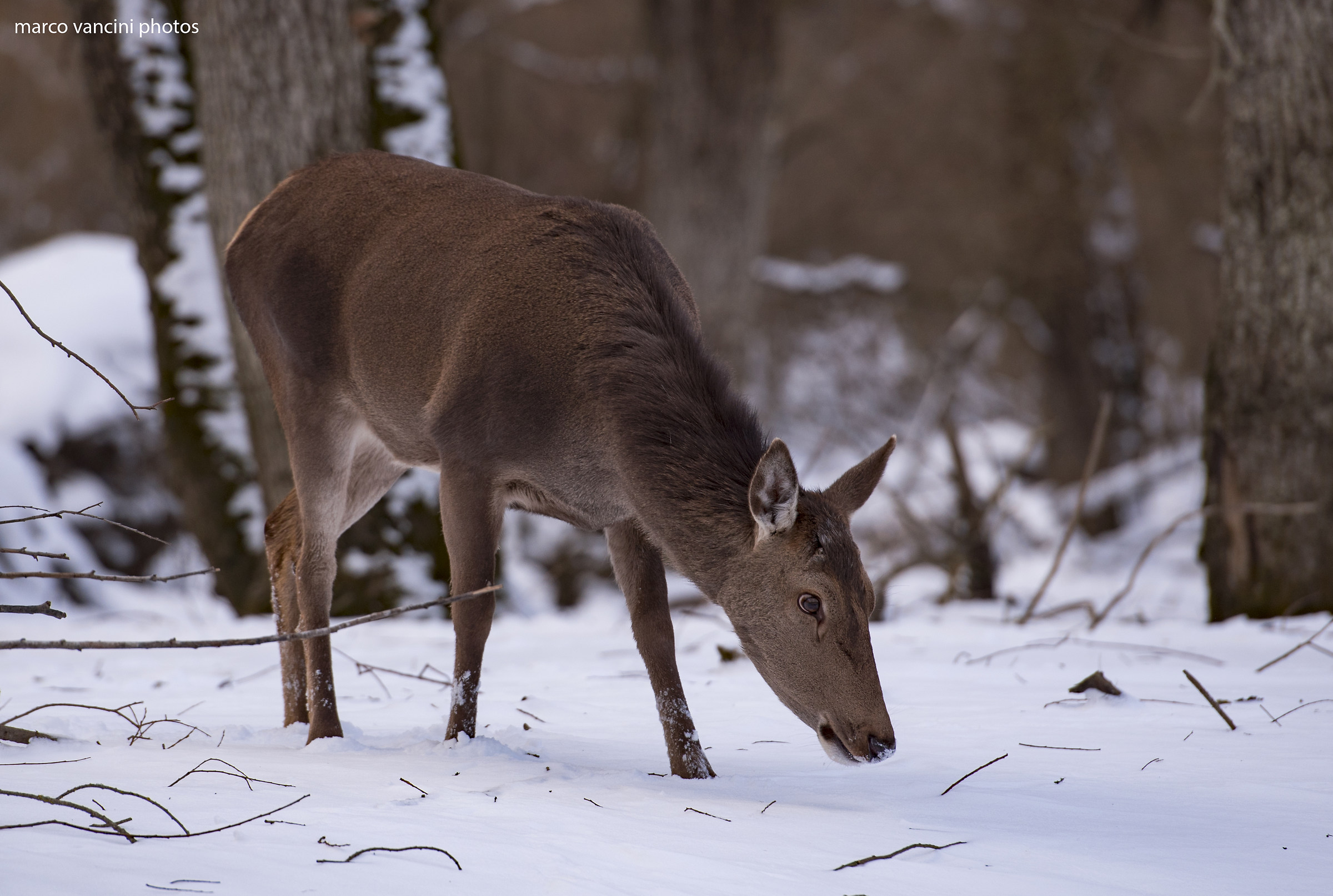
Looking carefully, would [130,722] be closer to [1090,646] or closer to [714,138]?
[1090,646]

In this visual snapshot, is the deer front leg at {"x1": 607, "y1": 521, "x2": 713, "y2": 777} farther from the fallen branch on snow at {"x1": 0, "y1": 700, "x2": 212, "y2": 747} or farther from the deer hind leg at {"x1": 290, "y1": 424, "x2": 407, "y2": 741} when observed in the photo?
the fallen branch on snow at {"x1": 0, "y1": 700, "x2": 212, "y2": 747}

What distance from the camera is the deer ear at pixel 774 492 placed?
3.32 m

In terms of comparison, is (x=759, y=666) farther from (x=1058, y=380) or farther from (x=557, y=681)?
(x=1058, y=380)

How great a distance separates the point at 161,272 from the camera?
755 centimetres

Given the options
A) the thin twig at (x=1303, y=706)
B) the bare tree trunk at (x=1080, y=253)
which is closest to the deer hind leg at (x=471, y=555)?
the thin twig at (x=1303, y=706)

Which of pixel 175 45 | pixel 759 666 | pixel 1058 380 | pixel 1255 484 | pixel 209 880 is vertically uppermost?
pixel 175 45

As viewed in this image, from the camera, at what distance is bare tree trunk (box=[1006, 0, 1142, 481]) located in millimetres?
13625

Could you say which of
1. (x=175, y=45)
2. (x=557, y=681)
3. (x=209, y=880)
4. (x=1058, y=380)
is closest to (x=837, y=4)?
(x=1058, y=380)

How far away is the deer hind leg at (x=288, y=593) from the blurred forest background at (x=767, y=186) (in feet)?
6.54

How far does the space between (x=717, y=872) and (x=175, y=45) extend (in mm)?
6953

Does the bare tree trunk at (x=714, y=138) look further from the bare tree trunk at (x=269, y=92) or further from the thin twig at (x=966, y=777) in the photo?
the thin twig at (x=966, y=777)

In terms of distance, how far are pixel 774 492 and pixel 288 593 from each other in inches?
84.5

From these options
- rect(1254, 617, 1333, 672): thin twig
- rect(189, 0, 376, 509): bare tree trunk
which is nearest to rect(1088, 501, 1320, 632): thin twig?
rect(1254, 617, 1333, 672): thin twig

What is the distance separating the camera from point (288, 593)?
4.64 meters
